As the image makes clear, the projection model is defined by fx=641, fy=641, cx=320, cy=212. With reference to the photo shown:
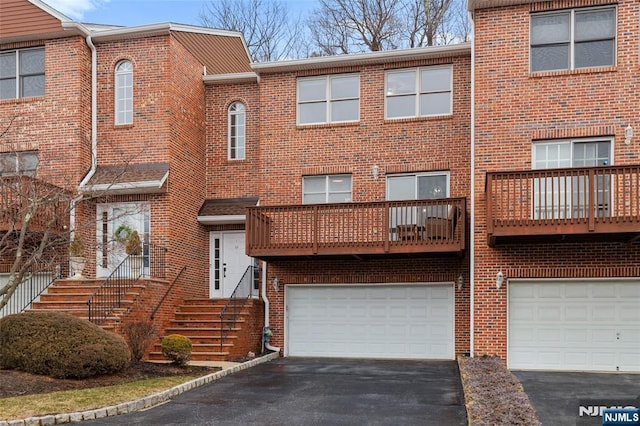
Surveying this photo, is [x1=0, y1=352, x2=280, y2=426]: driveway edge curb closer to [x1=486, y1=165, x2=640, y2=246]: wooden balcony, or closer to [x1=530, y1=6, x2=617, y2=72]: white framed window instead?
[x1=486, y1=165, x2=640, y2=246]: wooden balcony

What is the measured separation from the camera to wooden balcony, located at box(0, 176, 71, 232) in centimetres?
1271

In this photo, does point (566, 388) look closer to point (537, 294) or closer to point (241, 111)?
point (537, 294)

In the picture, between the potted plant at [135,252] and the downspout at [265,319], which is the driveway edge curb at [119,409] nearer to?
the downspout at [265,319]

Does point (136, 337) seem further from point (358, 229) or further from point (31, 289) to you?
point (358, 229)

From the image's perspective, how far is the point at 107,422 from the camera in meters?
8.93

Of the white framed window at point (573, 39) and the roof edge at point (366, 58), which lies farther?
the roof edge at point (366, 58)

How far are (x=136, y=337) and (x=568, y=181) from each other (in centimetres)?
971

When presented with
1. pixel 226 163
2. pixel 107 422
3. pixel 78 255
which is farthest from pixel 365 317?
pixel 107 422

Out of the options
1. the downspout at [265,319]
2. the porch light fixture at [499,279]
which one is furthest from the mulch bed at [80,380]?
the porch light fixture at [499,279]

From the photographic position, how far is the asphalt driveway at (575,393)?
9.16m

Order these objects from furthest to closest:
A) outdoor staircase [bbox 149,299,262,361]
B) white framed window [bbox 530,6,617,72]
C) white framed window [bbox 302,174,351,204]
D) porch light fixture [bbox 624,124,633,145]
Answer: white framed window [bbox 302,174,351,204]
outdoor staircase [bbox 149,299,262,361]
white framed window [bbox 530,6,617,72]
porch light fixture [bbox 624,124,633,145]

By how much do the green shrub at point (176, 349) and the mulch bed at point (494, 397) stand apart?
567cm

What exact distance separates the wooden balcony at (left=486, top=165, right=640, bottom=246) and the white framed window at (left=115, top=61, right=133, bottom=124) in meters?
9.93

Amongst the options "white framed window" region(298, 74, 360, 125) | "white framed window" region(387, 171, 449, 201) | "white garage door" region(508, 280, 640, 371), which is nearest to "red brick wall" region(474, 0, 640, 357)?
"white garage door" region(508, 280, 640, 371)
